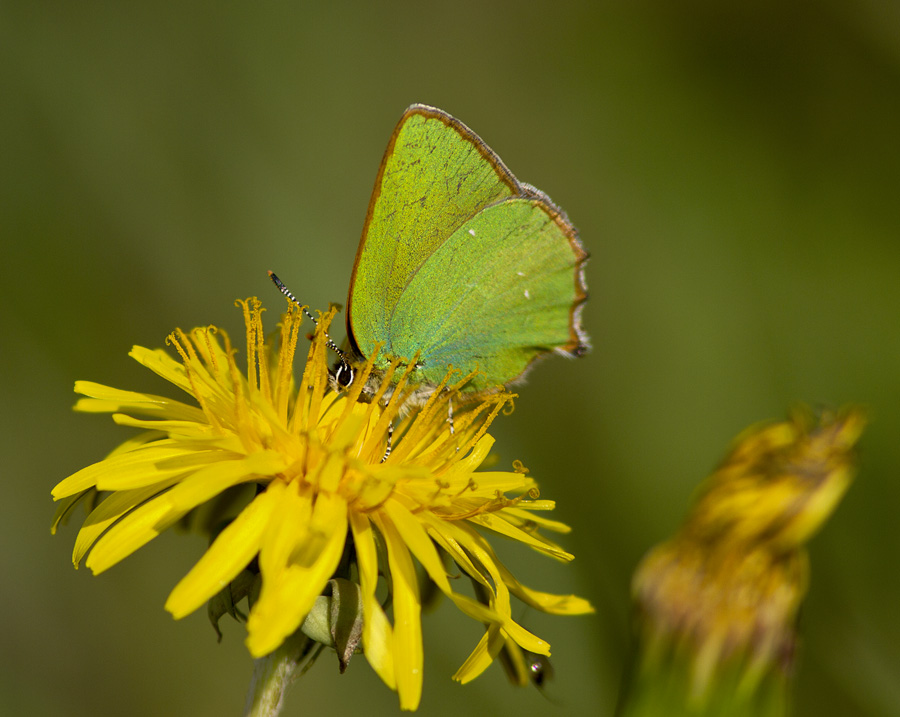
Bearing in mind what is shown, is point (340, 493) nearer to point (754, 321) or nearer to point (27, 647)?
point (27, 647)

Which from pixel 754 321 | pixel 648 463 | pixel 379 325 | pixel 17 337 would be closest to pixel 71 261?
pixel 17 337

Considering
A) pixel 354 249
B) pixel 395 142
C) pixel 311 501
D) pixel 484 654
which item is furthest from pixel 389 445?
pixel 354 249

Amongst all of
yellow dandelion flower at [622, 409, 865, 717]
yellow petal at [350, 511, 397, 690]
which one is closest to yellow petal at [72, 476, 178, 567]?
yellow petal at [350, 511, 397, 690]

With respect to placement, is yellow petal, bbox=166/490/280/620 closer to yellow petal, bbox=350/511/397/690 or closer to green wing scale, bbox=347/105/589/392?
yellow petal, bbox=350/511/397/690

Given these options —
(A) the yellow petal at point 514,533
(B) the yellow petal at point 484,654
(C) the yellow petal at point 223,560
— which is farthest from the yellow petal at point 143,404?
(B) the yellow petal at point 484,654

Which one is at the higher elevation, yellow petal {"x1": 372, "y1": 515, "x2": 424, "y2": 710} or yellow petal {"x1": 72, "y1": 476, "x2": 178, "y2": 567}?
yellow petal {"x1": 72, "y1": 476, "x2": 178, "y2": 567}

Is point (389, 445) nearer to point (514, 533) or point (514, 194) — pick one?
point (514, 533)
